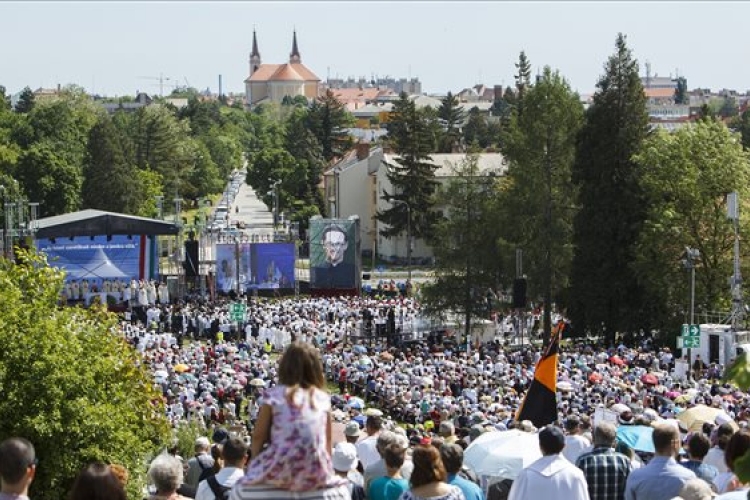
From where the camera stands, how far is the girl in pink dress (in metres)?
6.43

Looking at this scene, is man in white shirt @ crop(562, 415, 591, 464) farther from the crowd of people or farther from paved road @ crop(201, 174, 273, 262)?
paved road @ crop(201, 174, 273, 262)

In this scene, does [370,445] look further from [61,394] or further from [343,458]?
[61,394]

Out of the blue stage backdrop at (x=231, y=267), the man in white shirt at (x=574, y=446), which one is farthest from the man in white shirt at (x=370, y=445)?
the blue stage backdrop at (x=231, y=267)

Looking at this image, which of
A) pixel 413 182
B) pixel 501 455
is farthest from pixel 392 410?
pixel 413 182

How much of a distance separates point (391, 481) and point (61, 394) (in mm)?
11003

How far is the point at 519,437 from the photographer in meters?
12.8

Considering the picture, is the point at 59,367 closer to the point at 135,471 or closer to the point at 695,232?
the point at 135,471

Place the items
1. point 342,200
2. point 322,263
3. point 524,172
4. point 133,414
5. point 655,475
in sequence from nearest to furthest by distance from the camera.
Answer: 1. point 655,475
2. point 133,414
3. point 524,172
4. point 322,263
5. point 342,200

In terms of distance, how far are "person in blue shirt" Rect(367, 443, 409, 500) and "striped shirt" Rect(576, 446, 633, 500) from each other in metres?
1.69

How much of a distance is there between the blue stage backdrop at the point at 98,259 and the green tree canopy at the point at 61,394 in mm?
35739

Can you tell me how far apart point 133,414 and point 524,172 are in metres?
33.9

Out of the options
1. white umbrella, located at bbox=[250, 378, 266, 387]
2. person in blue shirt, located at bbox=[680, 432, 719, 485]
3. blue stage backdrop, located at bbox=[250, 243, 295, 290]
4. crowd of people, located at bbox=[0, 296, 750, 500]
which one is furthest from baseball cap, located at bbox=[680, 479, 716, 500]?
blue stage backdrop, located at bbox=[250, 243, 295, 290]

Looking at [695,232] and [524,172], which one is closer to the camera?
[695,232]

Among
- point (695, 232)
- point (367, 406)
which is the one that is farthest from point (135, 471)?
point (695, 232)
